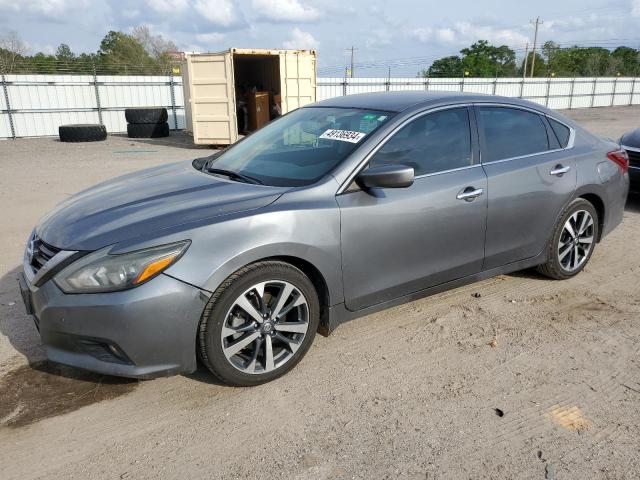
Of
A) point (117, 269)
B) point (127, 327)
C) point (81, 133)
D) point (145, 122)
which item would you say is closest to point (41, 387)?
point (127, 327)

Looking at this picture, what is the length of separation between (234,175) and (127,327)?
139 cm

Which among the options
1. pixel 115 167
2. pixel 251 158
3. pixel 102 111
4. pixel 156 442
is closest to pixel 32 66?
pixel 102 111

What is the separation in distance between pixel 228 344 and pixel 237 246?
1.85 ft

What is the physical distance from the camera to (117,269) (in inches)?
104

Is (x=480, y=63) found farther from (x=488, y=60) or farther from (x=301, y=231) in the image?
(x=301, y=231)

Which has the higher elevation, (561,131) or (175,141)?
(561,131)

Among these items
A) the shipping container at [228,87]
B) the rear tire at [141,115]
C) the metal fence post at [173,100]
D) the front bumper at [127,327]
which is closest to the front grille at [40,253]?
the front bumper at [127,327]

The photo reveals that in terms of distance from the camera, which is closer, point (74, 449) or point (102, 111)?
point (74, 449)

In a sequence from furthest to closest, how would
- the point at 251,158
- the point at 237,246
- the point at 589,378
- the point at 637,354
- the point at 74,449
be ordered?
the point at 251,158
the point at 637,354
the point at 589,378
the point at 237,246
the point at 74,449

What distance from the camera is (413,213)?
3.39 metres

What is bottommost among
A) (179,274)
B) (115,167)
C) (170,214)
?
(115,167)

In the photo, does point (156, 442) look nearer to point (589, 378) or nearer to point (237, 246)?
point (237, 246)

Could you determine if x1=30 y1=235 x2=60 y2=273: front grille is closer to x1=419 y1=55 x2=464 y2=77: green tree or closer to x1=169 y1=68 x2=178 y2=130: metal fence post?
x1=169 y1=68 x2=178 y2=130: metal fence post

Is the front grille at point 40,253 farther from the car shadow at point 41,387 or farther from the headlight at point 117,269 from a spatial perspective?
the car shadow at point 41,387
